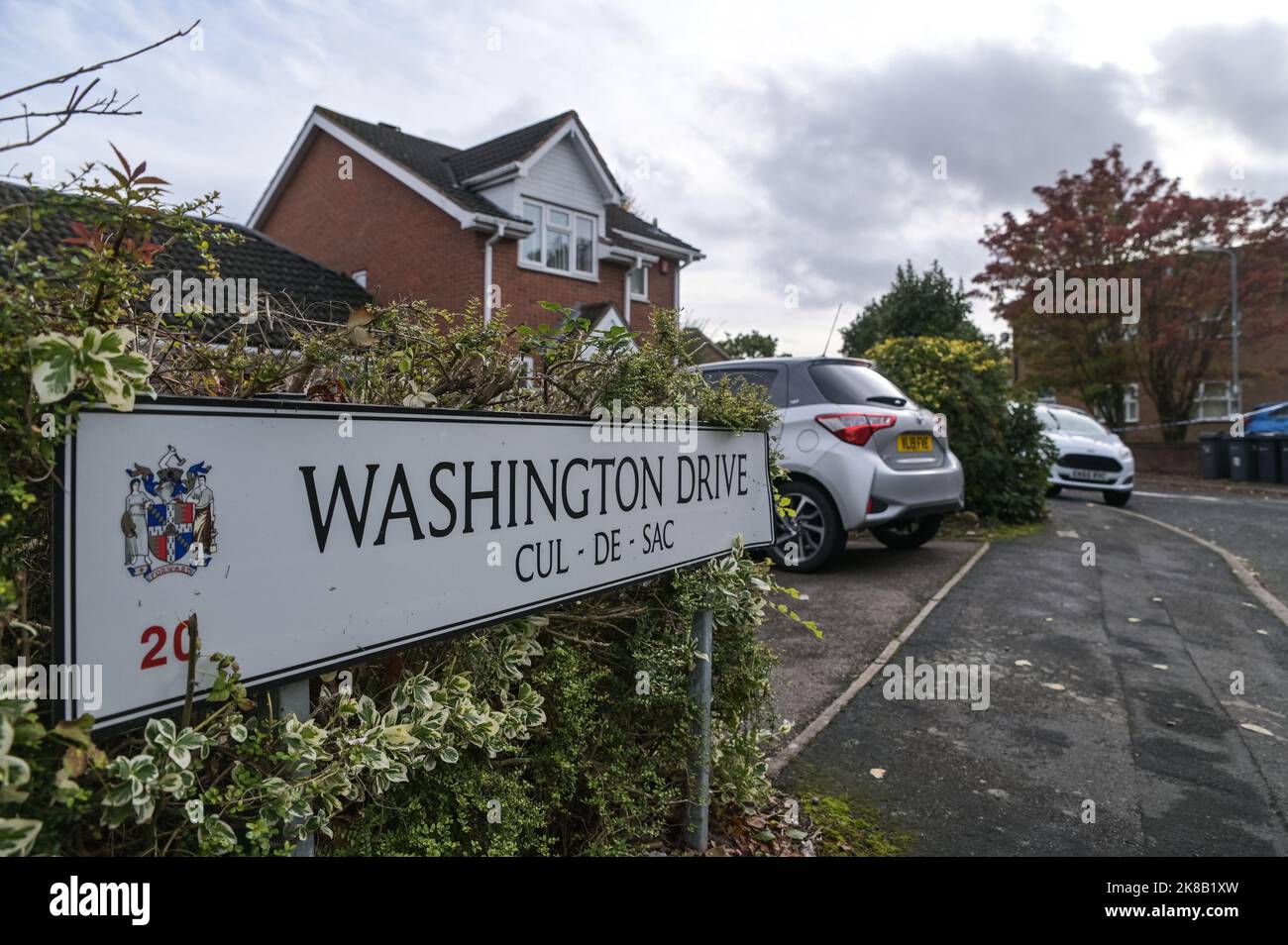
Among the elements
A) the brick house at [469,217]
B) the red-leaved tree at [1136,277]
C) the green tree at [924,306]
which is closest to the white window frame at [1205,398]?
the red-leaved tree at [1136,277]

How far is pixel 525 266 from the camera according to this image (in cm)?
2047

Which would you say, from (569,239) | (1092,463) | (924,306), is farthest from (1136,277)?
(569,239)

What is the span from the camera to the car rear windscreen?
734cm

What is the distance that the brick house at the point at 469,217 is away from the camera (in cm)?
1984

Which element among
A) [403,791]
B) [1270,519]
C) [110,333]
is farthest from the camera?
[1270,519]

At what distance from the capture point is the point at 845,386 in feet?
24.2

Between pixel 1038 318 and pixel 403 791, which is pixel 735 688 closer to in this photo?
pixel 403 791

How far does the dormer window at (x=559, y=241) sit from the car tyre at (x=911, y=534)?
549 inches

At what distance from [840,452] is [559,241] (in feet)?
52.7

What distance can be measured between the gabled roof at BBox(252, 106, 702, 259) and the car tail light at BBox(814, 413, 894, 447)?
543 inches

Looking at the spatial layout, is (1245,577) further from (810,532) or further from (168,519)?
(168,519)
